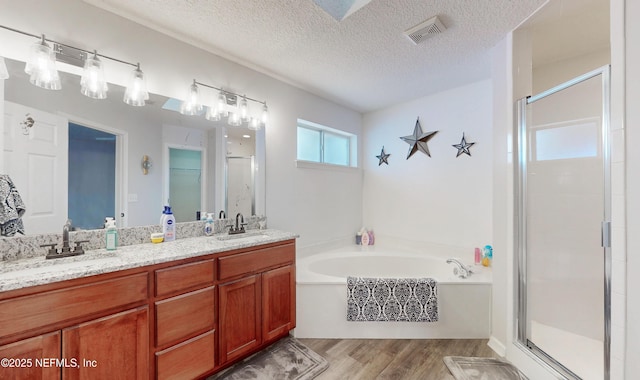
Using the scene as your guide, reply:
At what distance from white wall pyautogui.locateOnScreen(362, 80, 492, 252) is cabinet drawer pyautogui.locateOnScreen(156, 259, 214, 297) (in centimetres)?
246

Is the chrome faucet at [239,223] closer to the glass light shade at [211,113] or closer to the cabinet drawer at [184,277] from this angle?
the cabinet drawer at [184,277]

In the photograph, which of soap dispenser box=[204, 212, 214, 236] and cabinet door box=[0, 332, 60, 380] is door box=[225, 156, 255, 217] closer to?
soap dispenser box=[204, 212, 214, 236]

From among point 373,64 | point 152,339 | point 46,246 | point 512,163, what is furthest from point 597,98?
point 46,246

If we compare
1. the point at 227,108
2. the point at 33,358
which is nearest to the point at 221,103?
the point at 227,108

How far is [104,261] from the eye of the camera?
132 cm

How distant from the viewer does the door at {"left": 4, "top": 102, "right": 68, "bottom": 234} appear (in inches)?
53.2

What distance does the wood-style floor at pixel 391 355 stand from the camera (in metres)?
1.73

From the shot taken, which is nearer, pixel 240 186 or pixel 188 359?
pixel 188 359

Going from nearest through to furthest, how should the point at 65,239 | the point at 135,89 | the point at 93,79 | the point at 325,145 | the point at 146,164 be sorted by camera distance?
the point at 65,239
the point at 93,79
the point at 135,89
the point at 146,164
the point at 325,145

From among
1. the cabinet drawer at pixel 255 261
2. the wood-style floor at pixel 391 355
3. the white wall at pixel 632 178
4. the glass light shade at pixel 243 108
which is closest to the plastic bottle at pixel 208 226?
the cabinet drawer at pixel 255 261

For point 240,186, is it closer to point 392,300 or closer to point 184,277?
point 184,277

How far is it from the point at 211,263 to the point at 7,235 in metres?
1.01

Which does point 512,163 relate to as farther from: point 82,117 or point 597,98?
point 82,117

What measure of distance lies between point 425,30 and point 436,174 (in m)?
1.69
